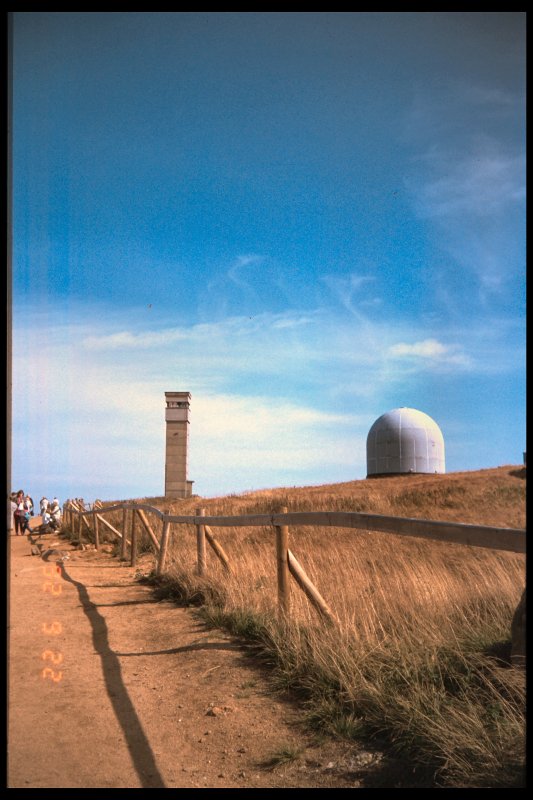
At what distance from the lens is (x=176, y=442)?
→ 30672mm

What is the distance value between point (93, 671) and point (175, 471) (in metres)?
26.3

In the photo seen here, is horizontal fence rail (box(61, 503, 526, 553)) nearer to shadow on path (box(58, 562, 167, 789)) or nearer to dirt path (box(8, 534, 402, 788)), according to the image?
dirt path (box(8, 534, 402, 788))

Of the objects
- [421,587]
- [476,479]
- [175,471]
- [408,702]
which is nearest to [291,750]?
[408,702]

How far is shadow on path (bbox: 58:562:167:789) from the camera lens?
9.91 feet

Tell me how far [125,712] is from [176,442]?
88.6 feet

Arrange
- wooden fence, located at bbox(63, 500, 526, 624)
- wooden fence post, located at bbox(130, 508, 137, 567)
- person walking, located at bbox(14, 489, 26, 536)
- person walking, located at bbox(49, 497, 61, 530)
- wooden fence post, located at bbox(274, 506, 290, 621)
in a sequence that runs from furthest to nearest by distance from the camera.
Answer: person walking, located at bbox(49, 497, 61, 530) → person walking, located at bbox(14, 489, 26, 536) → wooden fence post, located at bbox(130, 508, 137, 567) → wooden fence post, located at bbox(274, 506, 290, 621) → wooden fence, located at bbox(63, 500, 526, 624)

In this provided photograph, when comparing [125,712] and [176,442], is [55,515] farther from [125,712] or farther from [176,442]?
[125,712]

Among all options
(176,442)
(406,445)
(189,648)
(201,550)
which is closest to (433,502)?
(176,442)

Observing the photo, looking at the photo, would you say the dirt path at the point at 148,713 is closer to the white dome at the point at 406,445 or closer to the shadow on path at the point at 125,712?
the shadow on path at the point at 125,712

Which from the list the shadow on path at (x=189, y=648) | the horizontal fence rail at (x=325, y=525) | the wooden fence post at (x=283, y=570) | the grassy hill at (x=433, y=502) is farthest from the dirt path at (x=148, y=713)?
the grassy hill at (x=433, y=502)

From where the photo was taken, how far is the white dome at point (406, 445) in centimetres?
3603

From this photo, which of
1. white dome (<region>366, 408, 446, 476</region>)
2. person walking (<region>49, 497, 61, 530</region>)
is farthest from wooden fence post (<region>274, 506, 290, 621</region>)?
white dome (<region>366, 408, 446, 476</region>)

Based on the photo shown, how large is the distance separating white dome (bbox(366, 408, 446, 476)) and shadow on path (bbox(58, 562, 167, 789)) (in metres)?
30.9

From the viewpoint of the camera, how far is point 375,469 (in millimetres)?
37125
